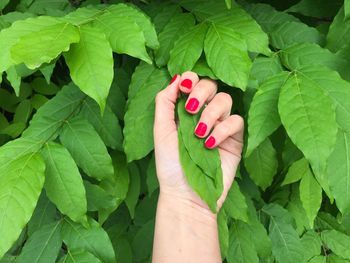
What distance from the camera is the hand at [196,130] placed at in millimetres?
979

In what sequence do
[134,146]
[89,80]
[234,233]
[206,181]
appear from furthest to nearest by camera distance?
[234,233] → [134,146] → [206,181] → [89,80]

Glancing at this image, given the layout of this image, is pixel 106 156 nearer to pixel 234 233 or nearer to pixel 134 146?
pixel 134 146

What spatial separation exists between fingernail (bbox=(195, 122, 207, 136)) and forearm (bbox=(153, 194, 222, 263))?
22 cm

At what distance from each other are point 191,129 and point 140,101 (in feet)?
0.50

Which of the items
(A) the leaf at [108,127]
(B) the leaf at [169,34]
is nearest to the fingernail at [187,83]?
(B) the leaf at [169,34]

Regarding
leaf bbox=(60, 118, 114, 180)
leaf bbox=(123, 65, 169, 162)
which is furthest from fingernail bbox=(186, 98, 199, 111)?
leaf bbox=(60, 118, 114, 180)

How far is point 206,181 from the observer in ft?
3.06

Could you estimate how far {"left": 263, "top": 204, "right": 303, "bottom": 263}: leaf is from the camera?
1385 millimetres

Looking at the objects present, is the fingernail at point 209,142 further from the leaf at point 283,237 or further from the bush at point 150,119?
the leaf at point 283,237

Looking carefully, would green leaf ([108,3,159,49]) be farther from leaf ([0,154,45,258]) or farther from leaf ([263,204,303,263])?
leaf ([263,204,303,263])

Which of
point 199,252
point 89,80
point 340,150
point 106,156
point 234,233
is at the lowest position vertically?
point 234,233

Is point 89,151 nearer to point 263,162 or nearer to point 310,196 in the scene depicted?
point 263,162

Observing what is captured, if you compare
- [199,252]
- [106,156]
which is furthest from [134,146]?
[199,252]

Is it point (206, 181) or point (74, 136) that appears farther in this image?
point (74, 136)
